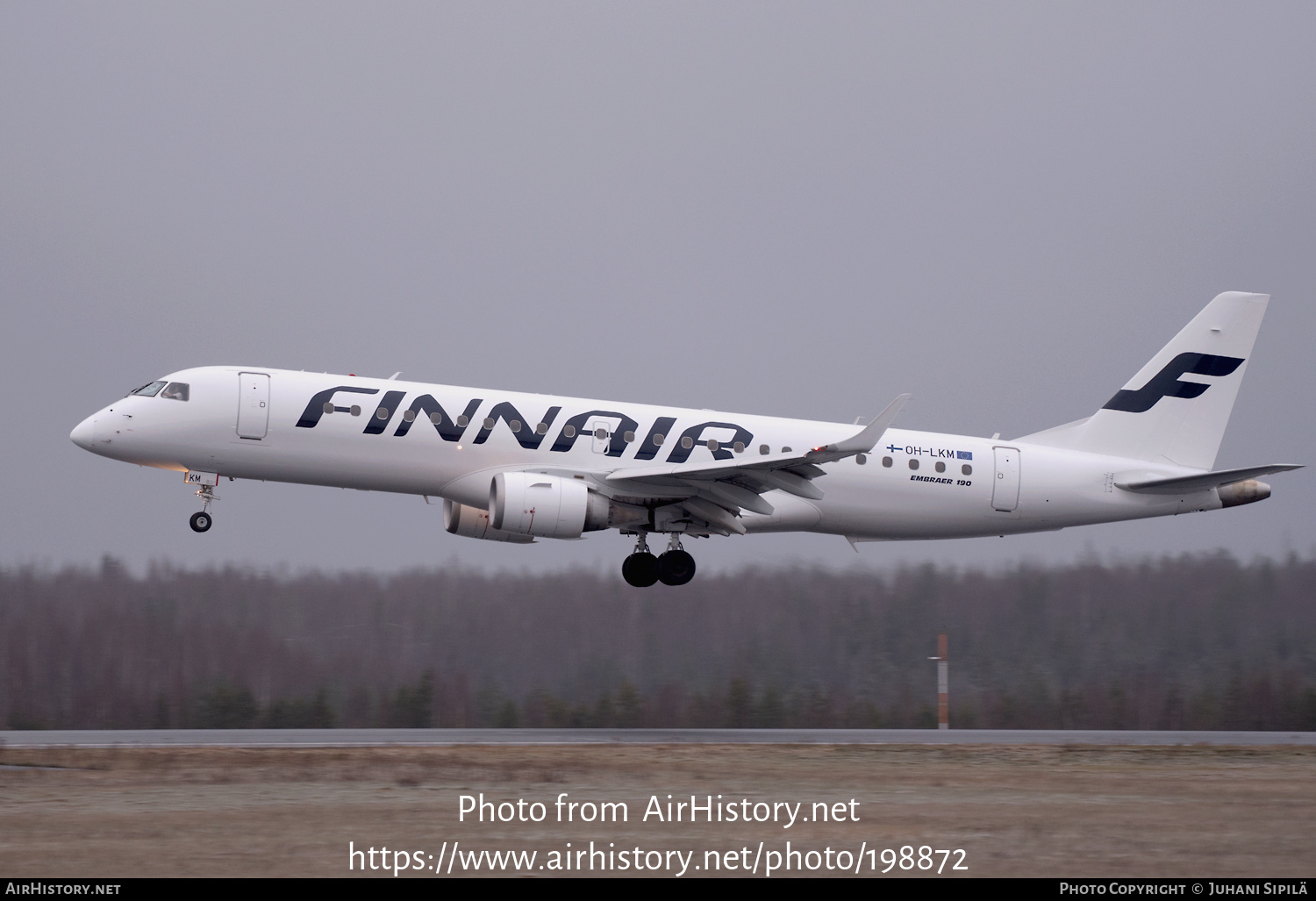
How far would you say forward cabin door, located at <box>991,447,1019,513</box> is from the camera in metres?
29.0

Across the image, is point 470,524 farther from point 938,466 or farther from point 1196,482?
point 1196,482

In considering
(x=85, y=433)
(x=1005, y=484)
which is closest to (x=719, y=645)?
(x=1005, y=484)

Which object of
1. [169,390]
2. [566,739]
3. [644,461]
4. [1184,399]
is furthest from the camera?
[1184,399]

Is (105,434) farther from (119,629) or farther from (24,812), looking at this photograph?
(119,629)

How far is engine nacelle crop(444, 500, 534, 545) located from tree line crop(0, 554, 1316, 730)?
15177mm

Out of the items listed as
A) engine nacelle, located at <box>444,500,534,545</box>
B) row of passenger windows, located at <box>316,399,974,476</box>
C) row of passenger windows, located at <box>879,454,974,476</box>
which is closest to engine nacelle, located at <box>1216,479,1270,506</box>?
row of passenger windows, located at <box>879,454,974,476</box>

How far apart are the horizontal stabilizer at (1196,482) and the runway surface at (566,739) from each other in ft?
16.9

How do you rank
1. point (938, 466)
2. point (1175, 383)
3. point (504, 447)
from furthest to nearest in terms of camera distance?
point (1175, 383) → point (938, 466) → point (504, 447)

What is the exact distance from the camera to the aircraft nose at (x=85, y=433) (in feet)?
82.1

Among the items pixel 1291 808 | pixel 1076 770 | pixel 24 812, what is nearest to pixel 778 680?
pixel 1076 770

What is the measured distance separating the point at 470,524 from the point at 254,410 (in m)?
4.94

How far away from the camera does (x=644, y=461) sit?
86.6ft

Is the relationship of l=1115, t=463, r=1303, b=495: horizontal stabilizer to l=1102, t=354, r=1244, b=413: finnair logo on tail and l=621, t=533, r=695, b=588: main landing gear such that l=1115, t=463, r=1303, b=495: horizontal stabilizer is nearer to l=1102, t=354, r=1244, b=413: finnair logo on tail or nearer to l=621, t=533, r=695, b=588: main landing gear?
l=1102, t=354, r=1244, b=413: finnair logo on tail
